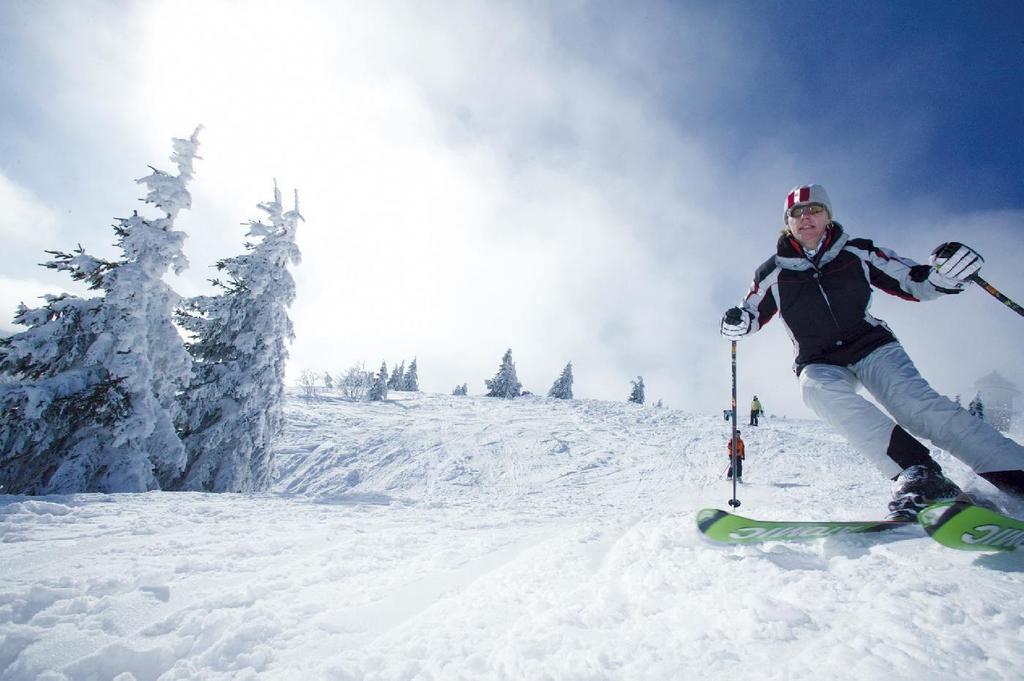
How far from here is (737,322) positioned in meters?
4.09

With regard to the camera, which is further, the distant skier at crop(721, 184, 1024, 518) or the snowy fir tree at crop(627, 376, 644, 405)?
the snowy fir tree at crop(627, 376, 644, 405)

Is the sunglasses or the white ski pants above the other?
the sunglasses

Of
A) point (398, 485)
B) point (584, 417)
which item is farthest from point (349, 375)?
point (398, 485)

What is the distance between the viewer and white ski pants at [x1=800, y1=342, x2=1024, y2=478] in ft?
8.58

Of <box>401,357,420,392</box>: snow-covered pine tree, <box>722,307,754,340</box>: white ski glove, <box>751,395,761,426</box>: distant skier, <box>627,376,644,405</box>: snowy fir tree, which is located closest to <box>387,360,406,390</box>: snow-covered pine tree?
<box>401,357,420,392</box>: snow-covered pine tree

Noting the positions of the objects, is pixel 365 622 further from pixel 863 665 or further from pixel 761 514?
pixel 761 514

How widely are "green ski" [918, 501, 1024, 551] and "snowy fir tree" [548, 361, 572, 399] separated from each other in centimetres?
5171

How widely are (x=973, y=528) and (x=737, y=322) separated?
90.3 inches

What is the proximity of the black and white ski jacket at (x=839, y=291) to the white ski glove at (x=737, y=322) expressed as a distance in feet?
1.04

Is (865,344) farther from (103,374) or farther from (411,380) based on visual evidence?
(411,380)

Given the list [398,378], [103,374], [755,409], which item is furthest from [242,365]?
[398,378]

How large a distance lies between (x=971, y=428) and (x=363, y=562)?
4.51 metres

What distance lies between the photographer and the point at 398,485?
51.1 feet

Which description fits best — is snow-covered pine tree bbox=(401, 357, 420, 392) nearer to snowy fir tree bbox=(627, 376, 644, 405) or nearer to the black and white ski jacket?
snowy fir tree bbox=(627, 376, 644, 405)
